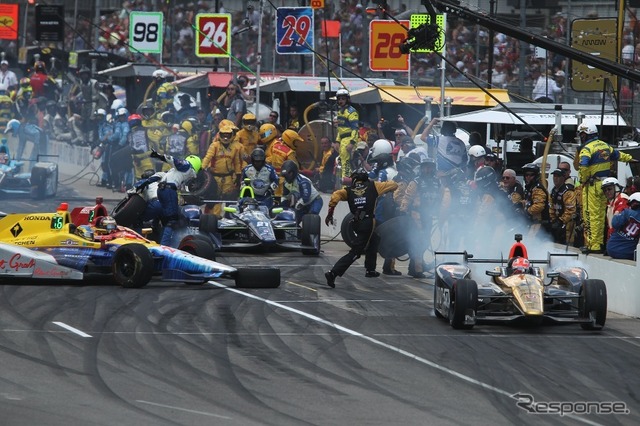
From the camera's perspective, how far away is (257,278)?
18000 mm

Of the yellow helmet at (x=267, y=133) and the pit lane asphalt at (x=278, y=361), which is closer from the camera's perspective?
the pit lane asphalt at (x=278, y=361)

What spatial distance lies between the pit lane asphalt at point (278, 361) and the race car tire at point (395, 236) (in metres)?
2.34

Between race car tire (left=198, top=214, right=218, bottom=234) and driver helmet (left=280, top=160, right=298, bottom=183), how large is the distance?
2001 millimetres

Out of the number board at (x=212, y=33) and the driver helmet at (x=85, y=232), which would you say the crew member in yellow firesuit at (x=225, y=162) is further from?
the number board at (x=212, y=33)

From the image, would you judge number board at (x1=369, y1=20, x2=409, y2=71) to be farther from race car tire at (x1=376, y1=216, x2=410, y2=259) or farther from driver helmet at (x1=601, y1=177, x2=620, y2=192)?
driver helmet at (x1=601, y1=177, x2=620, y2=192)

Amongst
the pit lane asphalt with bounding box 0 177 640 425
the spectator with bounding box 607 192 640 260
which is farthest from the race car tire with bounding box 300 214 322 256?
the spectator with bounding box 607 192 640 260

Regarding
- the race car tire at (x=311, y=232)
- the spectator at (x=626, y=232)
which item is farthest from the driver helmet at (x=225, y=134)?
the spectator at (x=626, y=232)

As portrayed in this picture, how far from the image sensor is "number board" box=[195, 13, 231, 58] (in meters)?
34.2

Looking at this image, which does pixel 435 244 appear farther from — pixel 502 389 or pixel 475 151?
pixel 502 389

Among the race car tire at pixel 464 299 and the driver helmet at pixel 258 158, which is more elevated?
the driver helmet at pixel 258 158

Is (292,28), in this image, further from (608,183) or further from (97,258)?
(608,183)

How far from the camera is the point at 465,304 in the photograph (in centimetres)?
1459

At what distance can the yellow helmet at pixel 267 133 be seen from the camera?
89.8 feet

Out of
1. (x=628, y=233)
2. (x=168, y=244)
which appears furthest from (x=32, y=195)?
(x=628, y=233)
